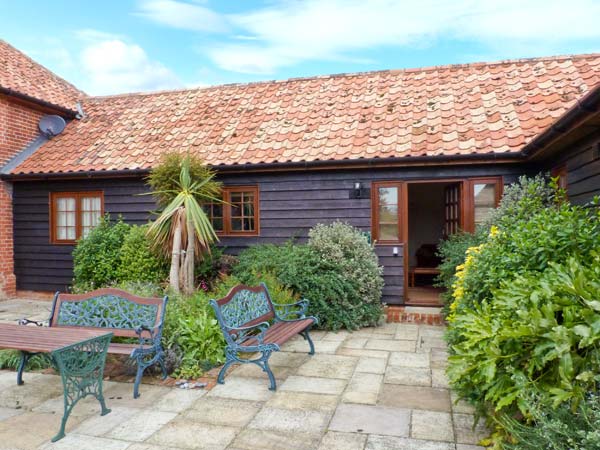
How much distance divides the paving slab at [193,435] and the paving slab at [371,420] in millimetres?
779

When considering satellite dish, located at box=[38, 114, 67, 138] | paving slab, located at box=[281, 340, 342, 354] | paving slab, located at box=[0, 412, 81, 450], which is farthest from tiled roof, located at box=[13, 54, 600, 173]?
paving slab, located at box=[0, 412, 81, 450]

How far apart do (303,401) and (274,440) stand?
0.75 m

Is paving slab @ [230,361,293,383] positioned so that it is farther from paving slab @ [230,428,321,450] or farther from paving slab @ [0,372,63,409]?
paving slab @ [0,372,63,409]

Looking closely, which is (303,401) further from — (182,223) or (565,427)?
(182,223)

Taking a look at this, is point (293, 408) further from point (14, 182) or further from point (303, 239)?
point (14, 182)

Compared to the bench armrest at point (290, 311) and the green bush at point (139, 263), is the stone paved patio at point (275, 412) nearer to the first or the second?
the bench armrest at point (290, 311)

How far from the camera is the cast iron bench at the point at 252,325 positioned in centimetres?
440

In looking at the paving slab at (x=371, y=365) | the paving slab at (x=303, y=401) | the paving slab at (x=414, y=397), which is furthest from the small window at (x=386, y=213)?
the paving slab at (x=303, y=401)

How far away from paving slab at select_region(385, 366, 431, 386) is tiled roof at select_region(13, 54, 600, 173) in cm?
372

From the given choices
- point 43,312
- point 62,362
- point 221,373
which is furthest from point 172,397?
point 43,312

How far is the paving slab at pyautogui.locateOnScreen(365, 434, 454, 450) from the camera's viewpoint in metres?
3.14

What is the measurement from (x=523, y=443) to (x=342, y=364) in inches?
109

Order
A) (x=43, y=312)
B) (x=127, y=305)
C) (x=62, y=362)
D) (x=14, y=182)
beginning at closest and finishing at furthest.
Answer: (x=62, y=362)
(x=127, y=305)
(x=43, y=312)
(x=14, y=182)

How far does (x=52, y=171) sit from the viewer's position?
30.7 ft
